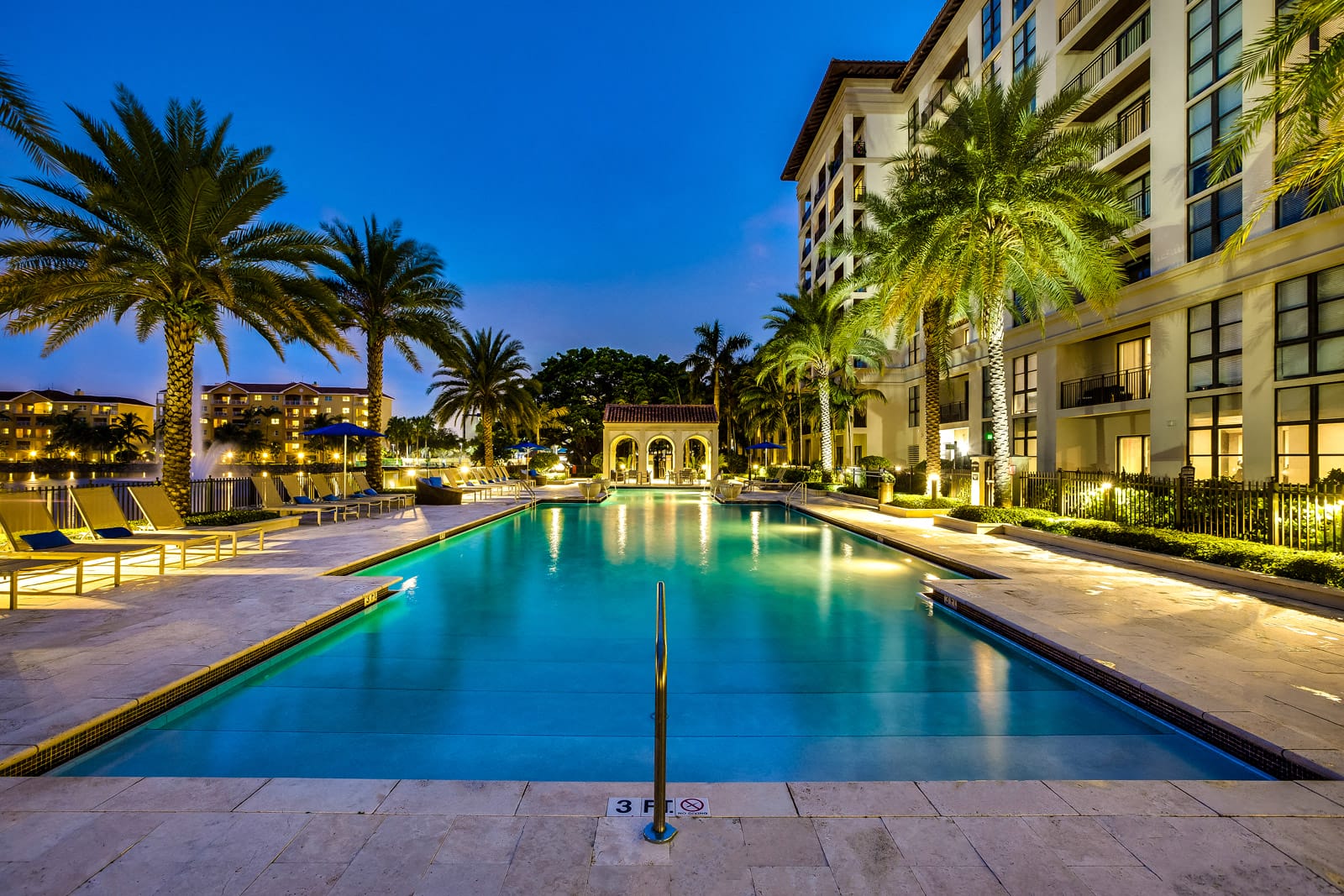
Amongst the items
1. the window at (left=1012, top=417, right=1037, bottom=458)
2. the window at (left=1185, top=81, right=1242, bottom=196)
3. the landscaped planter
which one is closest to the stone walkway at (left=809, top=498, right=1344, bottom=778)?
the landscaped planter

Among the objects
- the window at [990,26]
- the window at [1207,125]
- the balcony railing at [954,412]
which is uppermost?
the window at [990,26]

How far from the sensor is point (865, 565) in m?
11.2

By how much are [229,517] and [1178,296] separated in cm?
2430

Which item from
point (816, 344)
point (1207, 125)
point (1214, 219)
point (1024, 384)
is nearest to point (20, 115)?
point (1214, 219)

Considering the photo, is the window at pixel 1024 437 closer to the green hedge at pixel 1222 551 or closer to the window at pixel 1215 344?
the window at pixel 1215 344

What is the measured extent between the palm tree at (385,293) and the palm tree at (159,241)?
5.93 m

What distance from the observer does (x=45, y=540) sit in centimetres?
765

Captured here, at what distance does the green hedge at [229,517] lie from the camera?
1189 cm

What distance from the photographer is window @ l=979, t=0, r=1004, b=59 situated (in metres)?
26.6

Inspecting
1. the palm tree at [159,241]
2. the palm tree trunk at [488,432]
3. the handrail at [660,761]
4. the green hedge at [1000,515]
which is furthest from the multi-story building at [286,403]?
the handrail at [660,761]

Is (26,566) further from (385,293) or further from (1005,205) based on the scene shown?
(1005,205)

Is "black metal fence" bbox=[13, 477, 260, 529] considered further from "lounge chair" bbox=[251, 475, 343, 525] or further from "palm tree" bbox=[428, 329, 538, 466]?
"palm tree" bbox=[428, 329, 538, 466]

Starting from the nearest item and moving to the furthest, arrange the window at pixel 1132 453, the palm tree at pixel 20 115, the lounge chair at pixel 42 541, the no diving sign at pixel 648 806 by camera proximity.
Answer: the no diving sign at pixel 648 806, the palm tree at pixel 20 115, the lounge chair at pixel 42 541, the window at pixel 1132 453

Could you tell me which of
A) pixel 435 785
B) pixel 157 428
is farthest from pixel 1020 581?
pixel 157 428
